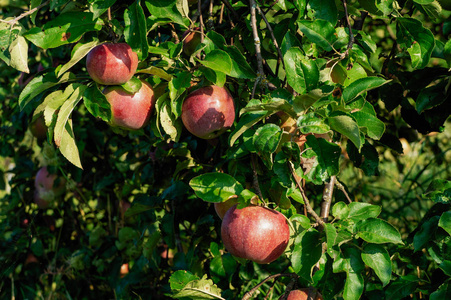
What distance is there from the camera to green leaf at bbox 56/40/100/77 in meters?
1.06

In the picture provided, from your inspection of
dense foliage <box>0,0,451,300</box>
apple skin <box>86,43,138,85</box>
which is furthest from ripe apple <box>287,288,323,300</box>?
apple skin <box>86,43,138,85</box>

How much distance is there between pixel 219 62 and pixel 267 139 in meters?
0.22

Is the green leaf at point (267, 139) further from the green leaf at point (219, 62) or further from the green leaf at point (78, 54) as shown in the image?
the green leaf at point (78, 54)

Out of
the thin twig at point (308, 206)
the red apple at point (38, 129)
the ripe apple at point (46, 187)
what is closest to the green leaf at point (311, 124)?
the thin twig at point (308, 206)

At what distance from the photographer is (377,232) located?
1.00m

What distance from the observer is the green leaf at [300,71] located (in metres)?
0.95

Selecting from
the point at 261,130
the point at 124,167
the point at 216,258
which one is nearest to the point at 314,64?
the point at 261,130

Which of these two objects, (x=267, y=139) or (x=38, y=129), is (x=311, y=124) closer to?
(x=267, y=139)

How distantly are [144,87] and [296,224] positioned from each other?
504 millimetres

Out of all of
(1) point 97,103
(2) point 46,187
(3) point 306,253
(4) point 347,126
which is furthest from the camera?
(2) point 46,187

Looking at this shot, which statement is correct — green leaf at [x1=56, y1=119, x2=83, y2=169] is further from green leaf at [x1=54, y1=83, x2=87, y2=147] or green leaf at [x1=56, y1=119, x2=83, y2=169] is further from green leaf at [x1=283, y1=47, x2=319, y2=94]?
green leaf at [x1=283, y1=47, x2=319, y2=94]

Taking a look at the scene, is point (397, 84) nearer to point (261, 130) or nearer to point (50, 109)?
point (261, 130)

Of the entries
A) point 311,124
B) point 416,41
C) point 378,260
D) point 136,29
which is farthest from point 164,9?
point 378,260

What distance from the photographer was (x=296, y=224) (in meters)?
1.14
